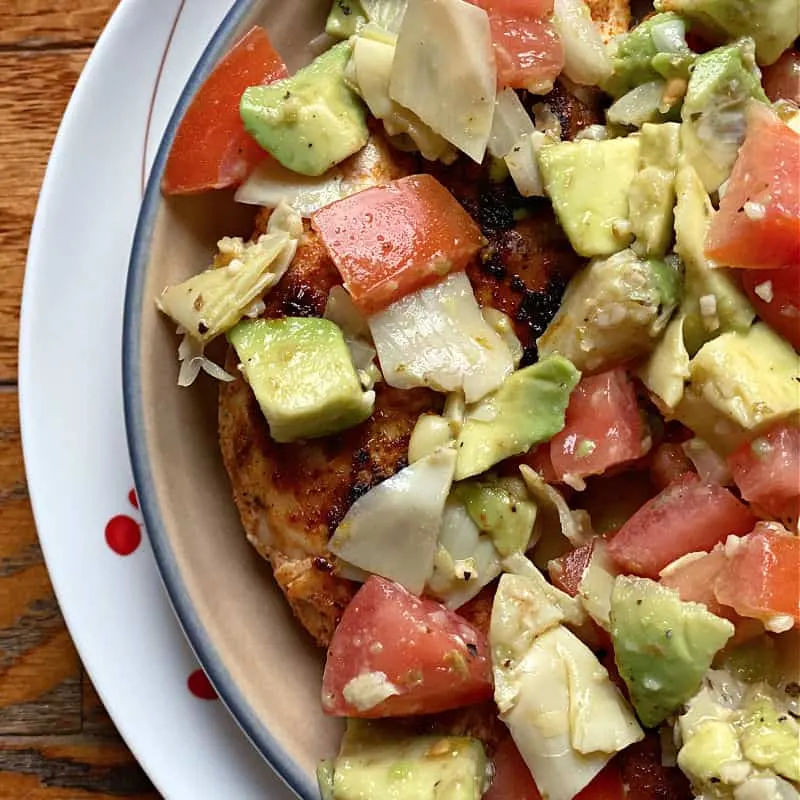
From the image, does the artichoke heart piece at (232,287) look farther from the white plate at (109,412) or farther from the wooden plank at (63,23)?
the wooden plank at (63,23)

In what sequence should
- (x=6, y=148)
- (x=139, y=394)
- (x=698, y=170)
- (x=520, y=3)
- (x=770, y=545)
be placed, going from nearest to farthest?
(x=770, y=545) → (x=698, y=170) → (x=520, y=3) → (x=139, y=394) → (x=6, y=148)

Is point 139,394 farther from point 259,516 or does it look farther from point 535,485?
point 535,485

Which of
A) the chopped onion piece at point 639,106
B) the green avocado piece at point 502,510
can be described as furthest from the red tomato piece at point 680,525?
the chopped onion piece at point 639,106

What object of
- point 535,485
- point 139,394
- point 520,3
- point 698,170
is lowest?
point 535,485

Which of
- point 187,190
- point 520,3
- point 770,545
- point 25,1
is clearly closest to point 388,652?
point 770,545

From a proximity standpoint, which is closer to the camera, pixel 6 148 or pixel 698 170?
pixel 698 170

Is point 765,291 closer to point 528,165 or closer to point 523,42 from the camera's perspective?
point 528,165

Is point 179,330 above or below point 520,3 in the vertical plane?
below

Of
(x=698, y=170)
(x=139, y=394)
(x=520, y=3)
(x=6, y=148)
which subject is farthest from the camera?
(x=6, y=148)
